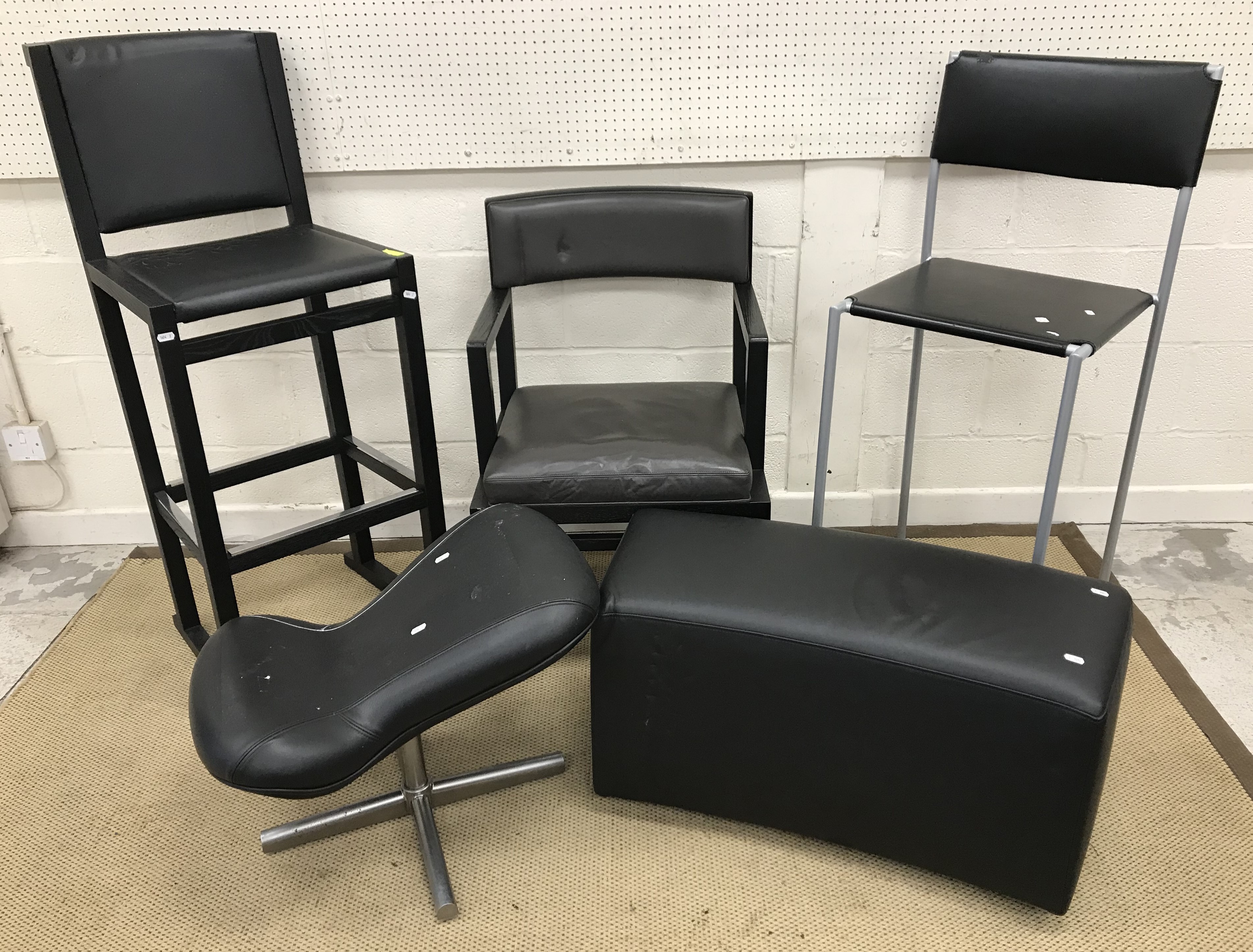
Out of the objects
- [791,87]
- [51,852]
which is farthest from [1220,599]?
[51,852]

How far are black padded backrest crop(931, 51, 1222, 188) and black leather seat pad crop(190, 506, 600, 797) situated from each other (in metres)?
1.15

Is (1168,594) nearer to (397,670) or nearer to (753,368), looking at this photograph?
(753,368)

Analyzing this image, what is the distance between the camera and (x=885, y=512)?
7.82ft

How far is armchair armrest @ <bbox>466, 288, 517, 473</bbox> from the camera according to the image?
1.66m

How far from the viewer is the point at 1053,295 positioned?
1783 millimetres

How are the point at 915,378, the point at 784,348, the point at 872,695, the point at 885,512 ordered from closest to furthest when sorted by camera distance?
the point at 872,695, the point at 915,378, the point at 784,348, the point at 885,512

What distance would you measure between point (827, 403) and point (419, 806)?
1.03 meters

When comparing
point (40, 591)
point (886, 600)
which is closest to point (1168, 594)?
point (886, 600)

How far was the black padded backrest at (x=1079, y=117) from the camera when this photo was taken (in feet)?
5.42

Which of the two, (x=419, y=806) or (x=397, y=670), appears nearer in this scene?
(x=397, y=670)

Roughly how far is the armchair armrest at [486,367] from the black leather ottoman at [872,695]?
1.19 ft

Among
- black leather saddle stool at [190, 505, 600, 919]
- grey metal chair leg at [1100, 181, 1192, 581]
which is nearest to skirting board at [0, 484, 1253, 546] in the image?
grey metal chair leg at [1100, 181, 1192, 581]

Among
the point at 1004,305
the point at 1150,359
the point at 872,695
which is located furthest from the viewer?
the point at 1150,359

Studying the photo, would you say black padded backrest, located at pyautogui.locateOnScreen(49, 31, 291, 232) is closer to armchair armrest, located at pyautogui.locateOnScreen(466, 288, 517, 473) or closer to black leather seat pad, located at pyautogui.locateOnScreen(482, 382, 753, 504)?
armchair armrest, located at pyautogui.locateOnScreen(466, 288, 517, 473)
